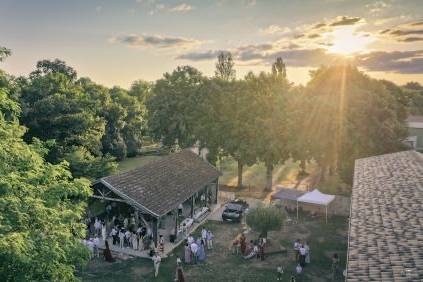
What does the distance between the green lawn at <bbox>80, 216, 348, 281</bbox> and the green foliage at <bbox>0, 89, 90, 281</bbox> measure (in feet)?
28.2

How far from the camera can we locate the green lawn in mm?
20828

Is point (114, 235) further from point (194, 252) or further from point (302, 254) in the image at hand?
point (302, 254)

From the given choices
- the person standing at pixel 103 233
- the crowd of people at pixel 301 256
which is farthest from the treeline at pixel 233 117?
the crowd of people at pixel 301 256

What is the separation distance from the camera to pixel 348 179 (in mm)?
35031

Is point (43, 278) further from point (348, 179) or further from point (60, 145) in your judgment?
point (348, 179)

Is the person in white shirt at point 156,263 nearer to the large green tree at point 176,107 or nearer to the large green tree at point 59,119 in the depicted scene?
the large green tree at point 59,119

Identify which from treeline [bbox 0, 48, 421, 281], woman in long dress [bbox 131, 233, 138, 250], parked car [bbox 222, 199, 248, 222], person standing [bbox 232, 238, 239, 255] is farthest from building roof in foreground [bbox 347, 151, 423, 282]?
woman in long dress [bbox 131, 233, 138, 250]

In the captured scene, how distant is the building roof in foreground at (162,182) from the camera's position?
78.3ft

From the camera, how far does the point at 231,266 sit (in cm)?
2225

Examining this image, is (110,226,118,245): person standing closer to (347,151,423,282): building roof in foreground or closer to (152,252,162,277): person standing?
(152,252,162,277): person standing

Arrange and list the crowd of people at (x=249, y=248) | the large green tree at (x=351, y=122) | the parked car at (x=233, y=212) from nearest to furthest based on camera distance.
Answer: the crowd of people at (x=249, y=248) → the parked car at (x=233, y=212) → the large green tree at (x=351, y=122)

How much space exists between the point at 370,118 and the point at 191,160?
1702 centimetres

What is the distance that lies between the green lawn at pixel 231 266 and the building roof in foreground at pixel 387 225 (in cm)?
499

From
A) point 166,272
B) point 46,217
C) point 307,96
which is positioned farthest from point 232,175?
point 46,217
